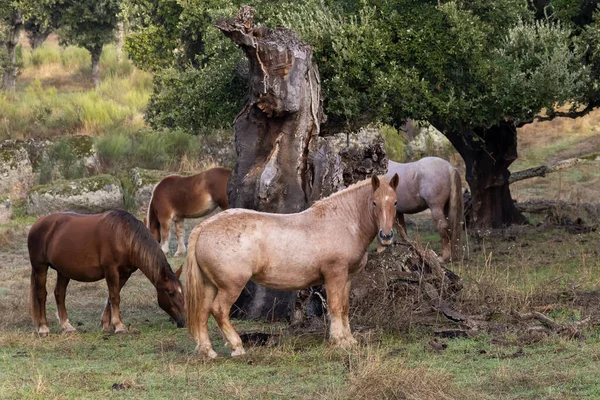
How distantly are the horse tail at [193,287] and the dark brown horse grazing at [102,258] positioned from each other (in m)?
1.87

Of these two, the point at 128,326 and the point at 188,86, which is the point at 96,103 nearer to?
the point at 188,86

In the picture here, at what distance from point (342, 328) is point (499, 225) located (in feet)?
32.9

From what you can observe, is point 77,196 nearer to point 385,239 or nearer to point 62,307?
point 62,307

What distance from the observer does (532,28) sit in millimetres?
14867

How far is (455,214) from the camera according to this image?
1584 cm

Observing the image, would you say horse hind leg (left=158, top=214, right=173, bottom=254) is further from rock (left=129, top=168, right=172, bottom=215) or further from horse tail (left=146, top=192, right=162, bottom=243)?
rock (left=129, top=168, right=172, bottom=215)

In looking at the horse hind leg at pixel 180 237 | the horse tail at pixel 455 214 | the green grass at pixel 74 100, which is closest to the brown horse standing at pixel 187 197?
the horse hind leg at pixel 180 237

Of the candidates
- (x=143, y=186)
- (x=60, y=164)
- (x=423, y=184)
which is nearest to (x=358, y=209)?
(x=423, y=184)

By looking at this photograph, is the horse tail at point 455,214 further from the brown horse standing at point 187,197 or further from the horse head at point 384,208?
the horse head at point 384,208

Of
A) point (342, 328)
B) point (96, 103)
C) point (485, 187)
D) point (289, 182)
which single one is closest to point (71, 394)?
point (342, 328)

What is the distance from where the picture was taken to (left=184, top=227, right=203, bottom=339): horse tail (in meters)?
8.59

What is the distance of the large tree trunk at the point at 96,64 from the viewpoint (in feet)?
116

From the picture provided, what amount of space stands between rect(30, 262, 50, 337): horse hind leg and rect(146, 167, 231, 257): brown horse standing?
23.6ft

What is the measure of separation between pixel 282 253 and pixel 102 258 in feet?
9.14
